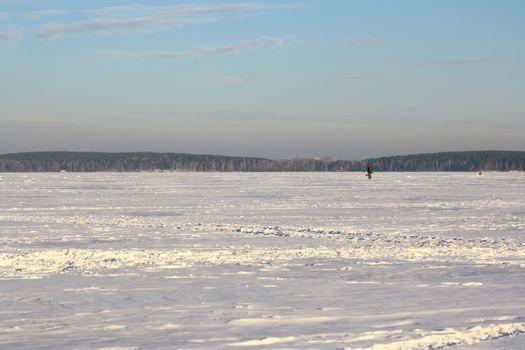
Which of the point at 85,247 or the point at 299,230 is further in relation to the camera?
the point at 299,230

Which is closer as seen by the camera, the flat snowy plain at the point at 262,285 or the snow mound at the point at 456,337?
the snow mound at the point at 456,337

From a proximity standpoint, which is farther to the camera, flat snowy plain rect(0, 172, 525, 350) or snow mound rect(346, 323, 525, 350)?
flat snowy plain rect(0, 172, 525, 350)

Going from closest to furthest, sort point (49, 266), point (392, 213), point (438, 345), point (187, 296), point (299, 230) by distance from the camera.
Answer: point (438, 345) → point (187, 296) → point (49, 266) → point (299, 230) → point (392, 213)

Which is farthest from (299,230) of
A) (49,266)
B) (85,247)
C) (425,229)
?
(49,266)

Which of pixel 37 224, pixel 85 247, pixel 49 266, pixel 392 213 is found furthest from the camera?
pixel 392 213

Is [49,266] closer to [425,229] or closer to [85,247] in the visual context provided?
[85,247]

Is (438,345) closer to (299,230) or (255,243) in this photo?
(255,243)

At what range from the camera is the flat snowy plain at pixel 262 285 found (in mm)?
7707

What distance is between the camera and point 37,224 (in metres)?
20.7

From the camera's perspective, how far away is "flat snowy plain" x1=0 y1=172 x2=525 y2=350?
25.3ft

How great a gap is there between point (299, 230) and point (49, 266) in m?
7.76

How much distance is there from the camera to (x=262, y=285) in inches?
420

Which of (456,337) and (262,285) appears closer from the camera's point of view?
(456,337)

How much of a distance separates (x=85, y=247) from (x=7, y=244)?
5.46ft
